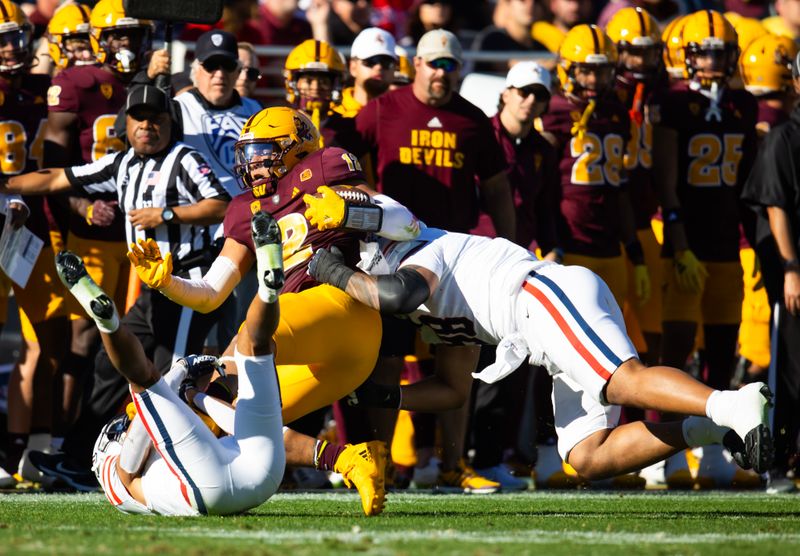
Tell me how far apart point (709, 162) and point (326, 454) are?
394 cm

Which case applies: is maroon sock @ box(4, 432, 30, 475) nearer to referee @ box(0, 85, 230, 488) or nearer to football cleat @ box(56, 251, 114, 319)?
referee @ box(0, 85, 230, 488)

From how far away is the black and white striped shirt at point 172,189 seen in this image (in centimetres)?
733

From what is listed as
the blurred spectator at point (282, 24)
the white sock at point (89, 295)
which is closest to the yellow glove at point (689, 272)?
the blurred spectator at point (282, 24)

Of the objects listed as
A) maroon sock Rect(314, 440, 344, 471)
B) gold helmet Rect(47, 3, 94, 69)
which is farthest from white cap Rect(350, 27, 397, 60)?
maroon sock Rect(314, 440, 344, 471)

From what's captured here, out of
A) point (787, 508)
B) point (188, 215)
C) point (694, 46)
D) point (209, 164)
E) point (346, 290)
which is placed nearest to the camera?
point (346, 290)

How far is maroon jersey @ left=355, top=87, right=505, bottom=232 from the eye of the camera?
7922 millimetres

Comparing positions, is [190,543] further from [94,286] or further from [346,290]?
[346,290]

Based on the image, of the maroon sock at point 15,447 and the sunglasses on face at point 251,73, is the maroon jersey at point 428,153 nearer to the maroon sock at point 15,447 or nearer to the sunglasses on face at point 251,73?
the sunglasses on face at point 251,73

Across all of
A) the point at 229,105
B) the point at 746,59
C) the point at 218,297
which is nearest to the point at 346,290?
the point at 218,297

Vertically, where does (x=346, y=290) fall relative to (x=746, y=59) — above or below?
below

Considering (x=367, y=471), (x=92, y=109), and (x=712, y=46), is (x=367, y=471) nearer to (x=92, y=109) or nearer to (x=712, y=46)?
(x=92, y=109)

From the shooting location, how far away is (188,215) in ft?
23.6

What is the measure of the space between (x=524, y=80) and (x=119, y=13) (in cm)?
222

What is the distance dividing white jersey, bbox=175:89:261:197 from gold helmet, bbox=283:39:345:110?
737 mm
